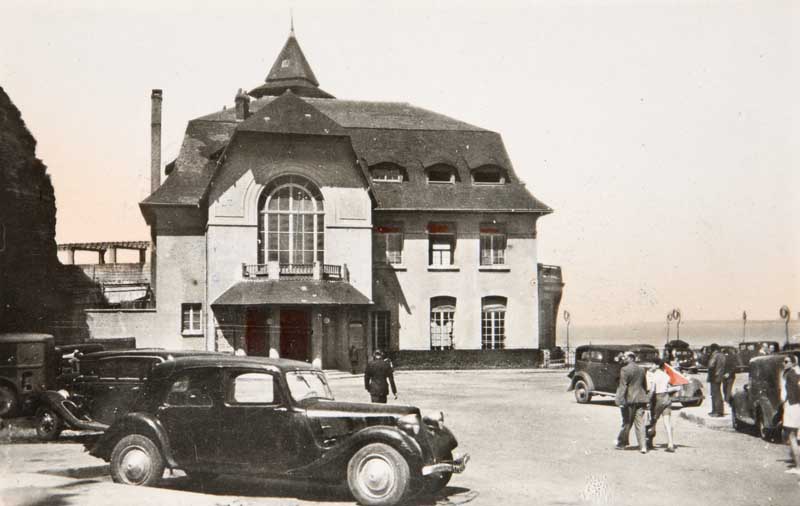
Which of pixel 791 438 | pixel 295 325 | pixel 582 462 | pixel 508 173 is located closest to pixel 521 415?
pixel 582 462

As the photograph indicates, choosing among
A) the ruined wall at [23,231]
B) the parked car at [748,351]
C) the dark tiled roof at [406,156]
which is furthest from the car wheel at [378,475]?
the dark tiled roof at [406,156]

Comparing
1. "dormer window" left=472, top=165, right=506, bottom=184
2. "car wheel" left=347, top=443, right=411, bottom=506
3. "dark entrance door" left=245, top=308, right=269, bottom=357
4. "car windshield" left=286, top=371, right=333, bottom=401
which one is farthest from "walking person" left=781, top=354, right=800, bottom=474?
"dormer window" left=472, top=165, right=506, bottom=184

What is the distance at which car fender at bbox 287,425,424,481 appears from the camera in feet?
30.0

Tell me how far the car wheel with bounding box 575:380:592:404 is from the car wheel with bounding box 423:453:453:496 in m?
13.0

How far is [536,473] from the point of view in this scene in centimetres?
1151

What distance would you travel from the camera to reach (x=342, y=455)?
30.7ft

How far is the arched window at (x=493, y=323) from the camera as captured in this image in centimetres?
3819

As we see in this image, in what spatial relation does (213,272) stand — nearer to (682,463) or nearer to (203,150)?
(203,150)

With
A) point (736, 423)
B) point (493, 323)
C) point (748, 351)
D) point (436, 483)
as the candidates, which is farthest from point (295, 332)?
point (436, 483)

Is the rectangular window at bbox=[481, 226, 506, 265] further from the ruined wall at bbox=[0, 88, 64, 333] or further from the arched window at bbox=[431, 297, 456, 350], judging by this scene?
the ruined wall at bbox=[0, 88, 64, 333]

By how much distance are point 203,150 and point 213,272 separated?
268 inches

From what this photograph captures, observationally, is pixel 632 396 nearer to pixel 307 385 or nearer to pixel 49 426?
pixel 307 385

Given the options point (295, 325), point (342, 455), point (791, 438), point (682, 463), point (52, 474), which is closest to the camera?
point (342, 455)

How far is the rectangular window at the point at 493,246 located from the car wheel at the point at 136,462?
29.3 m
